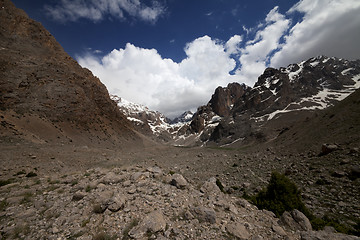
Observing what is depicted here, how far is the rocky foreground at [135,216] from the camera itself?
19.9 feet

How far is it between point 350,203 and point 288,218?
701 centimetres

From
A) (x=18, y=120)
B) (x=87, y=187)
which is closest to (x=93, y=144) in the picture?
(x=18, y=120)

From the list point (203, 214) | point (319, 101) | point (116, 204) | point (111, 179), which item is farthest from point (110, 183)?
point (319, 101)

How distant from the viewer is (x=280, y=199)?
33.2ft

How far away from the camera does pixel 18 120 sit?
36.4 metres

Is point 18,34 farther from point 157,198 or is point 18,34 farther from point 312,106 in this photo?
point 312,106

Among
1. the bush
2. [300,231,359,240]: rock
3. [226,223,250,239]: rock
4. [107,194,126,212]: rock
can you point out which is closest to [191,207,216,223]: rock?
[226,223,250,239]: rock

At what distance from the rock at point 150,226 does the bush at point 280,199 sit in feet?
24.7

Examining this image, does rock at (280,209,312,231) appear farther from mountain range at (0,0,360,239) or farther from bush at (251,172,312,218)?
bush at (251,172,312,218)

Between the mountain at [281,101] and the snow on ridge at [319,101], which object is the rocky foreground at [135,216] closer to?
the mountain at [281,101]

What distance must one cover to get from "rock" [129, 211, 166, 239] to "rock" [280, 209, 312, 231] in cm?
684

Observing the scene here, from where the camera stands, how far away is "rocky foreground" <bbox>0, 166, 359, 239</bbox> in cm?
607

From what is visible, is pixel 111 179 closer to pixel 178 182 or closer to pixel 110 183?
pixel 110 183

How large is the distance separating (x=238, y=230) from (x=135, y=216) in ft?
15.7
